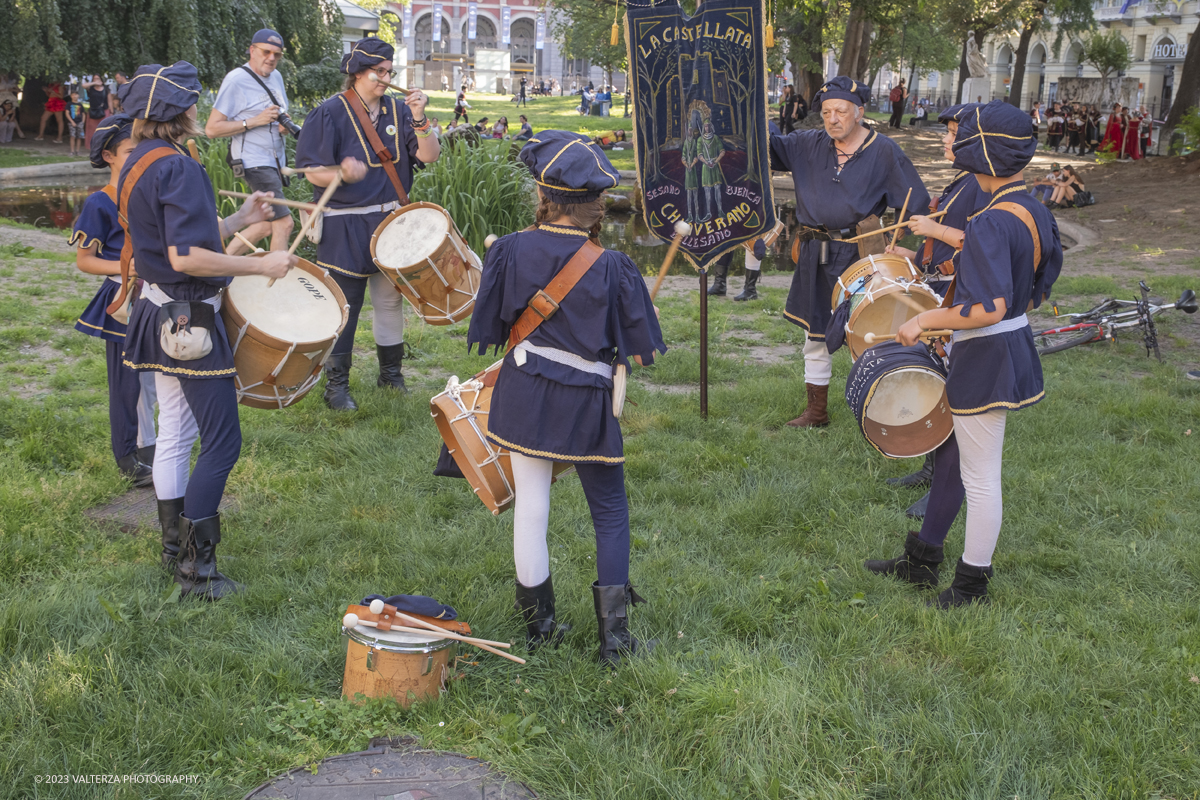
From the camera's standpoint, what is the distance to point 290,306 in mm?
4145

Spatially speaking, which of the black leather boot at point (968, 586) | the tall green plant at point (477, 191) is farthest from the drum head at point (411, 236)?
the tall green plant at point (477, 191)

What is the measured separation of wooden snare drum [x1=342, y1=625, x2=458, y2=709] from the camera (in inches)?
118

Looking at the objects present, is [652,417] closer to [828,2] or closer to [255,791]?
[255,791]

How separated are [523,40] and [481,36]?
3721mm

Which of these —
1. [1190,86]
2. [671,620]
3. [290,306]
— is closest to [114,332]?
[290,306]

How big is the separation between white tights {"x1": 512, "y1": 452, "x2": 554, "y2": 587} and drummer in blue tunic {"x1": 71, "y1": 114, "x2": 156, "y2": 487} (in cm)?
215

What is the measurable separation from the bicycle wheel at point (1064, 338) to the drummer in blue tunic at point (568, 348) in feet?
17.4

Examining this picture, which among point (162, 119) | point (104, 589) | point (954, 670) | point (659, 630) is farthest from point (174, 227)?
point (954, 670)

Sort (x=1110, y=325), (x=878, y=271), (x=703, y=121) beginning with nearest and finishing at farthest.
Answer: (x=878, y=271) → (x=703, y=121) → (x=1110, y=325)

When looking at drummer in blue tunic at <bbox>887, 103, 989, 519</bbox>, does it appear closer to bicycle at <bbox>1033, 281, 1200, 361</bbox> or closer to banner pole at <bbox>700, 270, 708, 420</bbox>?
banner pole at <bbox>700, 270, 708, 420</bbox>

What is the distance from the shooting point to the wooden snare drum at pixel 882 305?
14.7ft

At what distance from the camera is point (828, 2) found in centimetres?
1816

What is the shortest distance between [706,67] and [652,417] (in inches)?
81.5

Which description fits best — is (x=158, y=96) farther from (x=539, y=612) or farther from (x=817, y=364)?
(x=817, y=364)
